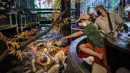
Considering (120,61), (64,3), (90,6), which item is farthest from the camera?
(90,6)

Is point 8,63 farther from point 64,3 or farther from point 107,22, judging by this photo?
point 107,22

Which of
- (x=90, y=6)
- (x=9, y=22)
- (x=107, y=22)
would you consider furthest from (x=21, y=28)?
(x=107, y=22)

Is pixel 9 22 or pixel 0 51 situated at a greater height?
pixel 9 22

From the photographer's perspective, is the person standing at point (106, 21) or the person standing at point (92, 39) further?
the person standing at point (106, 21)

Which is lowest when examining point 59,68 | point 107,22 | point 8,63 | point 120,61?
point 8,63

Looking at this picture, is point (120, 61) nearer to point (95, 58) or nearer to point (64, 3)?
point (95, 58)

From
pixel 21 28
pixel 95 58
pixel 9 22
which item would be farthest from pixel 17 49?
pixel 21 28

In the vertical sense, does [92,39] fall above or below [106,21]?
below

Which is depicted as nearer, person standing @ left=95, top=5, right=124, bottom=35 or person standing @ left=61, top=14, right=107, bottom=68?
person standing @ left=61, top=14, right=107, bottom=68

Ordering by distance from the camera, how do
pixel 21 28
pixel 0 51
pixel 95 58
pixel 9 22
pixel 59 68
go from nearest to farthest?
pixel 95 58, pixel 59 68, pixel 0 51, pixel 9 22, pixel 21 28

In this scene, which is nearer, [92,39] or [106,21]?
[92,39]

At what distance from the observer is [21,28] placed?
1358 centimetres

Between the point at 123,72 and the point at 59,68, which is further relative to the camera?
the point at 59,68

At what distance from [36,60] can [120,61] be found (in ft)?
11.4
